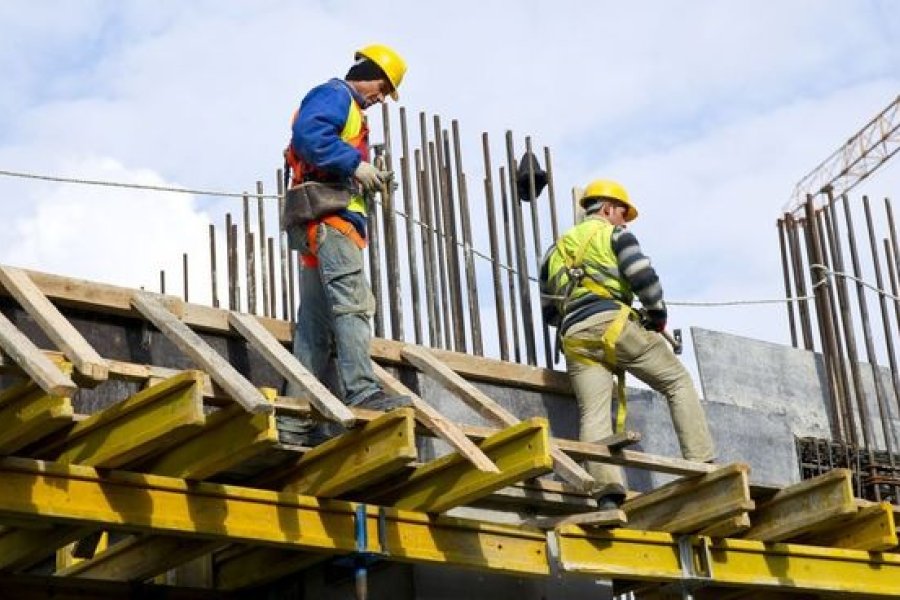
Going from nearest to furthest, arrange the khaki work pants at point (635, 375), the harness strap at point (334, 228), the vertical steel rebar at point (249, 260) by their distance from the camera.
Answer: the harness strap at point (334, 228) < the khaki work pants at point (635, 375) < the vertical steel rebar at point (249, 260)

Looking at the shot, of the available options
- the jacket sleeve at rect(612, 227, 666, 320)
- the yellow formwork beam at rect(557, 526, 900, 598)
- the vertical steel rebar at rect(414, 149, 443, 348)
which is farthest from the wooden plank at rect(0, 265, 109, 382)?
the vertical steel rebar at rect(414, 149, 443, 348)

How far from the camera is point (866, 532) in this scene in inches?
422

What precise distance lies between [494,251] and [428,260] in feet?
1.56

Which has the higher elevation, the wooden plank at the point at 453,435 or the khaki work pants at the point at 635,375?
the khaki work pants at the point at 635,375

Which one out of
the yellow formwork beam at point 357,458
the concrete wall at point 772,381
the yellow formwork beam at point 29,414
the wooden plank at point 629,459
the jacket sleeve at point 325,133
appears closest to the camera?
the yellow formwork beam at point 29,414

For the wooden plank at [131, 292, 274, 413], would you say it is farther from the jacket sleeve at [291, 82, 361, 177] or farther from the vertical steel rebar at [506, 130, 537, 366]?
the vertical steel rebar at [506, 130, 537, 366]

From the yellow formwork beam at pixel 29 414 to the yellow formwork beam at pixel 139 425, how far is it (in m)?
0.24

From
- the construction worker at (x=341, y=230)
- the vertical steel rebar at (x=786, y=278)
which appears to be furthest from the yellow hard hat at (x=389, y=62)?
the vertical steel rebar at (x=786, y=278)

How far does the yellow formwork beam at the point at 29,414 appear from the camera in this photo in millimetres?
7191

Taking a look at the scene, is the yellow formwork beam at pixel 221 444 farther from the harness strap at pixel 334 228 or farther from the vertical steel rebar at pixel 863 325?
the vertical steel rebar at pixel 863 325

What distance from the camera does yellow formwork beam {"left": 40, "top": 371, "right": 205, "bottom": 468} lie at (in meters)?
7.37

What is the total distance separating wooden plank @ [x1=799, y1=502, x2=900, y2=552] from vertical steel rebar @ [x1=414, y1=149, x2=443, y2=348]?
2899mm

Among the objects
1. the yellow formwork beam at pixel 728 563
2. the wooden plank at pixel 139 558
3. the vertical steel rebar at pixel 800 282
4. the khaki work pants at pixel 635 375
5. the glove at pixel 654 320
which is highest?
the vertical steel rebar at pixel 800 282

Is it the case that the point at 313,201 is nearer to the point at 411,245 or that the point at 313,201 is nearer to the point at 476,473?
the point at 476,473
